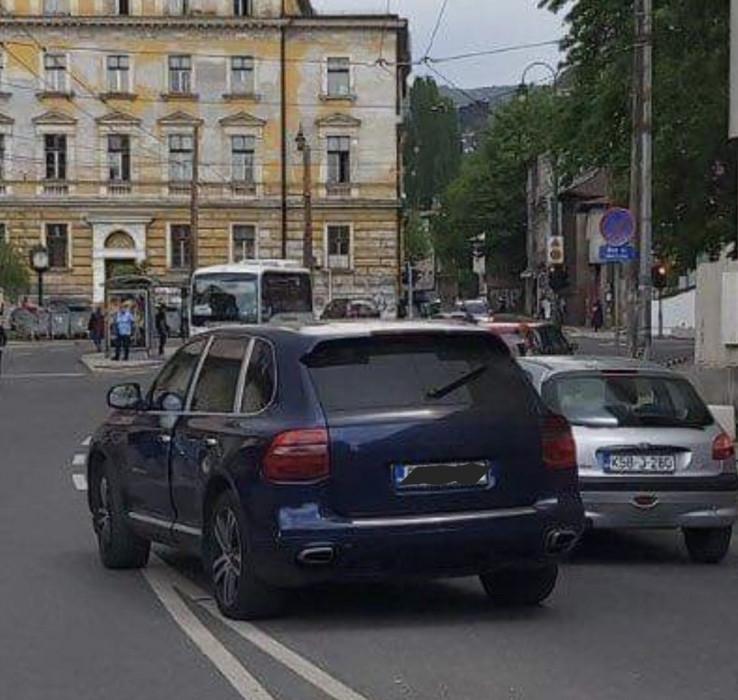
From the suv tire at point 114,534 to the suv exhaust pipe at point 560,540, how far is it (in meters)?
3.15

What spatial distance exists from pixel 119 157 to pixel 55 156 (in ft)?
10.4

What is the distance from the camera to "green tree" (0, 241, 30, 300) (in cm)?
7762

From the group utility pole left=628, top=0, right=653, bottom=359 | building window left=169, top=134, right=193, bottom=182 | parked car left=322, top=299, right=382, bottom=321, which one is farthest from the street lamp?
utility pole left=628, top=0, right=653, bottom=359

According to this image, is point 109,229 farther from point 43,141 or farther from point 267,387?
point 267,387

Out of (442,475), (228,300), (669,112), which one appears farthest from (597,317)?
(442,475)

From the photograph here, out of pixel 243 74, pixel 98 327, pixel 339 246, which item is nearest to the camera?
pixel 98 327

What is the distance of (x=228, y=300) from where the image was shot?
48000 mm

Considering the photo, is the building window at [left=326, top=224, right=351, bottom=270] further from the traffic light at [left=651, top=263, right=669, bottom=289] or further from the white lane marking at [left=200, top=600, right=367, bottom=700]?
the white lane marking at [left=200, top=600, right=367, bottom=700]

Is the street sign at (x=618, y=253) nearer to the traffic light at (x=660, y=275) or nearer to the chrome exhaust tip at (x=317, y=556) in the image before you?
the traffic light at (x=660, y=275)

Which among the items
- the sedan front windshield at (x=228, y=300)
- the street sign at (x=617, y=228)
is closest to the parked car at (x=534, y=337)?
the street sign at (x=617, y=228)

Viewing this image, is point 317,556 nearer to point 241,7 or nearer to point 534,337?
point 534,337

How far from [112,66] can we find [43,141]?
202 inches

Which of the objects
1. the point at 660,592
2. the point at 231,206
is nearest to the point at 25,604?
the point at 660,592

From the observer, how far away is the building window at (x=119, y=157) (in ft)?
274
